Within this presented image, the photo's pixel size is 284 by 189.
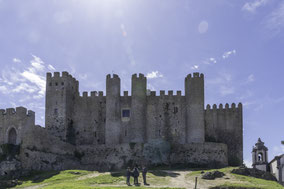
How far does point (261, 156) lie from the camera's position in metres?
52.3

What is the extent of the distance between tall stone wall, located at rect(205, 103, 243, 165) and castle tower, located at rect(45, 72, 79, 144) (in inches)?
760

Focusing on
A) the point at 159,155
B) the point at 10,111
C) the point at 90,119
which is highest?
the point at 10,111

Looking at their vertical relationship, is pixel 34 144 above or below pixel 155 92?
below

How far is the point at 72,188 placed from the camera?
1277 inches

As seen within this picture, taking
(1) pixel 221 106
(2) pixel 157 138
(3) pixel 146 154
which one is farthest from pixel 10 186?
(1) pixel 221 106

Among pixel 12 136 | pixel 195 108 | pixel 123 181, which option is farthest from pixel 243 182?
pixel 12 136

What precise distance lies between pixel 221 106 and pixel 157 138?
11.5 meters

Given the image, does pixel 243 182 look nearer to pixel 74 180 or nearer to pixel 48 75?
pixel 74 180

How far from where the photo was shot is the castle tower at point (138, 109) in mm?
57000

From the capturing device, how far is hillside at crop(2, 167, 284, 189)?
36000 mm

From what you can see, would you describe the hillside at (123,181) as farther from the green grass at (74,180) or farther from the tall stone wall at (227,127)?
the tall stone wall at (227,127)

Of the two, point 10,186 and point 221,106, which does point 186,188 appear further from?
point 221,106

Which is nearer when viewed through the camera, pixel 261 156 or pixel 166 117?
pixel 261 156

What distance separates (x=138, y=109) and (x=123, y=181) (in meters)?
20.9
